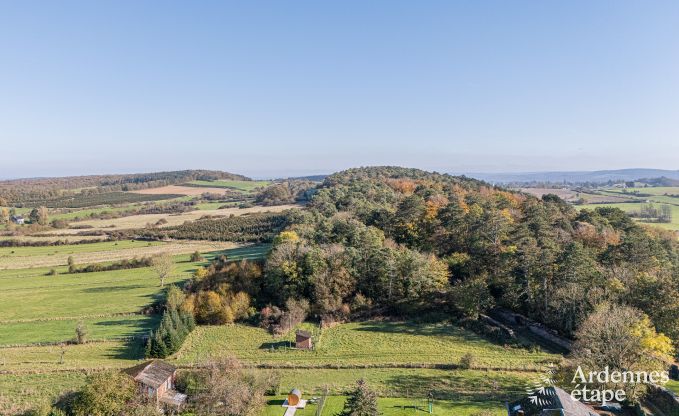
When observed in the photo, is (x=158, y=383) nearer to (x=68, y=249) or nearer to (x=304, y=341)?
(x=304, y=341)

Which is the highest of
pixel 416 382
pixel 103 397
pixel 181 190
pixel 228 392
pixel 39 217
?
pixel 181 190

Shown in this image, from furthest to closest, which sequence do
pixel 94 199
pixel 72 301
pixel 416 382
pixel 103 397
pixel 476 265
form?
pixel 94 199, pixel 72 301, pixel 476 265, pixel 416 382, pixel 103 397

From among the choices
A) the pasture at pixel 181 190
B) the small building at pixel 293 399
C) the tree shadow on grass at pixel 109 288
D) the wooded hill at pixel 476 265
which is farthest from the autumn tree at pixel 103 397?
the pasture at pixel 181 190

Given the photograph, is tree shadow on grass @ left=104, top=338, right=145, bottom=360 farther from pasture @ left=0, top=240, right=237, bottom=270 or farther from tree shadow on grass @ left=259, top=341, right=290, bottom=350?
pasture @ left=0, top=240, right=237, bottom=270

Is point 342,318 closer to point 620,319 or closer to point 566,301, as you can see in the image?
point 566,301

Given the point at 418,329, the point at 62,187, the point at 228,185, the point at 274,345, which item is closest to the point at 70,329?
the point at 274,345

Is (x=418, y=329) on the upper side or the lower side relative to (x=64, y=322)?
upper

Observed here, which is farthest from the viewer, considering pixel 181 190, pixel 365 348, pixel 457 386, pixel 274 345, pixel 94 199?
pixel 181 190
